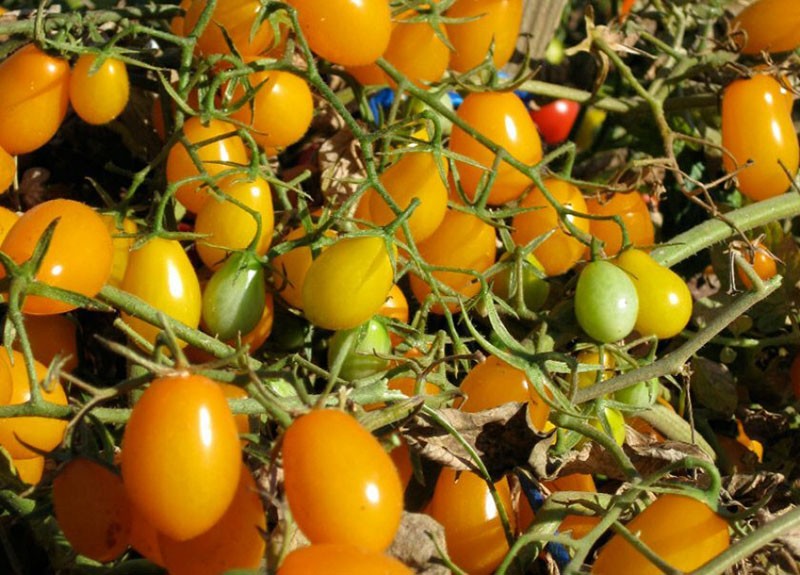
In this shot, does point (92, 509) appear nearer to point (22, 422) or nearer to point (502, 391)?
point (22, 422)

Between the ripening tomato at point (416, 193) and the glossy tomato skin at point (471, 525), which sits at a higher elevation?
the ripening tomato at point (416, 193)

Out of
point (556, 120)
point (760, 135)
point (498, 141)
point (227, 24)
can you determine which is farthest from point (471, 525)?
point (556, 120)

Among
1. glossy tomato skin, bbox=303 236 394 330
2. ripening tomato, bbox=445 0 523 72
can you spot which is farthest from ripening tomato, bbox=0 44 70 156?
ripening tomato, bbox=445 0 523 72

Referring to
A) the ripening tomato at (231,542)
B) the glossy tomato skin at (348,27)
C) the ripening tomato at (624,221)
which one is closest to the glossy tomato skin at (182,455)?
the ripening tomato at (231,542)

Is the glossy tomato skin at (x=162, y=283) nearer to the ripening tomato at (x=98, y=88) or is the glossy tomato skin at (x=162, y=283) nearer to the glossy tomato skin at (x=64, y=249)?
the glossy tomato skin at (x=64, y=249)

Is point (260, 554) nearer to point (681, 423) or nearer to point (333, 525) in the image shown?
point (333, 525)

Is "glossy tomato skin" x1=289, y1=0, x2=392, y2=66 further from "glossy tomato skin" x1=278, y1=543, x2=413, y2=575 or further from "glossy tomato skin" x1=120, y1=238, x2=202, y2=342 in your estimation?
"glossy tomato skin" x1=278, y1=543, x2=413, y2=575
